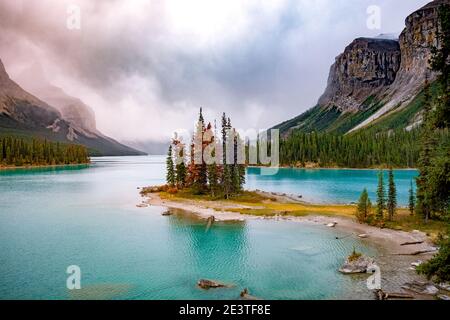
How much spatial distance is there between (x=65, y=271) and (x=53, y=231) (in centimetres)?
1974

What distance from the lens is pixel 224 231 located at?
5272cm

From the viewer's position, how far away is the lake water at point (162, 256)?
30562 mm

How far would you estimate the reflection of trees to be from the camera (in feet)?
120

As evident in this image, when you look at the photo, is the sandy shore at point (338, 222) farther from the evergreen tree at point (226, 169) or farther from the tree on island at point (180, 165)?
the tree on island at point (180, 165)

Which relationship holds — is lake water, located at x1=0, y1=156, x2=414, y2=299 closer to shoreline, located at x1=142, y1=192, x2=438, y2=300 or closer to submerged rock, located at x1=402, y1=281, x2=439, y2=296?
shoreline, located at x1=142, y1=192, x2=438, y2=300

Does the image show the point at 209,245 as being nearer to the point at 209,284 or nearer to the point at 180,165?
the point at 209,284

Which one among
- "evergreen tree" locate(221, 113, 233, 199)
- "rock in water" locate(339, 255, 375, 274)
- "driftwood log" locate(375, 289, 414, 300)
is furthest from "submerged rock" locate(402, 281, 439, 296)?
"evergreen tree" locate(221, 113, 233, 199)

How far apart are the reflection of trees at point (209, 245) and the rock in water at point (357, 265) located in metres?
10.1

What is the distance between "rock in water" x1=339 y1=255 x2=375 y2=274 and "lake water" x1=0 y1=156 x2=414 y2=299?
1.30 m

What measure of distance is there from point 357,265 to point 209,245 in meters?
17.9

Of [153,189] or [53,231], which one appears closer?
[53,231]

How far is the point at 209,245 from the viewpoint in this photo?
45.4 meters
